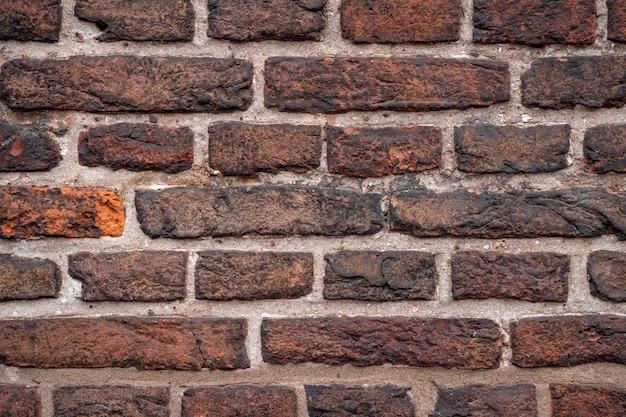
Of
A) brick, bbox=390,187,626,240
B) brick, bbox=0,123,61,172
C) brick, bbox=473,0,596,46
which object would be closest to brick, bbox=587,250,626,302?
brick, bbox=390,187,626,240

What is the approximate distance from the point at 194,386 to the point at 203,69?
0.54 metres

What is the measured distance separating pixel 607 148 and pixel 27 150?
38.4 inches

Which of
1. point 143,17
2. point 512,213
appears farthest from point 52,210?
point 512,213

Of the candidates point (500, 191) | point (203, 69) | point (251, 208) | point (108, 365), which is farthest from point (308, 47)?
point (108, 365)

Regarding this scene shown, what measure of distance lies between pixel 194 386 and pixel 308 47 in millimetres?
610

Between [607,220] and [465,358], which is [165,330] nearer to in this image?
[465,358]

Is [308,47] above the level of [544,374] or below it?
above

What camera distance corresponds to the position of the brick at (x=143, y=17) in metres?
0.89

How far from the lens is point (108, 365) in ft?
2.98

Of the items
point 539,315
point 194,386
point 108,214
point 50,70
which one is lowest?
point 194,386

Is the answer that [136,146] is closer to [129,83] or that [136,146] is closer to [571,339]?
[129,83]

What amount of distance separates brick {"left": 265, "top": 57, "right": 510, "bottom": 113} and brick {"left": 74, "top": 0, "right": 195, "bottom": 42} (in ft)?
0.52

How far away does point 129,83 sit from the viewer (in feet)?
2.94

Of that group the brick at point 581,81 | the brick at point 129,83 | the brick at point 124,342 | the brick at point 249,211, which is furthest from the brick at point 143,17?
the brick at point 581,81
